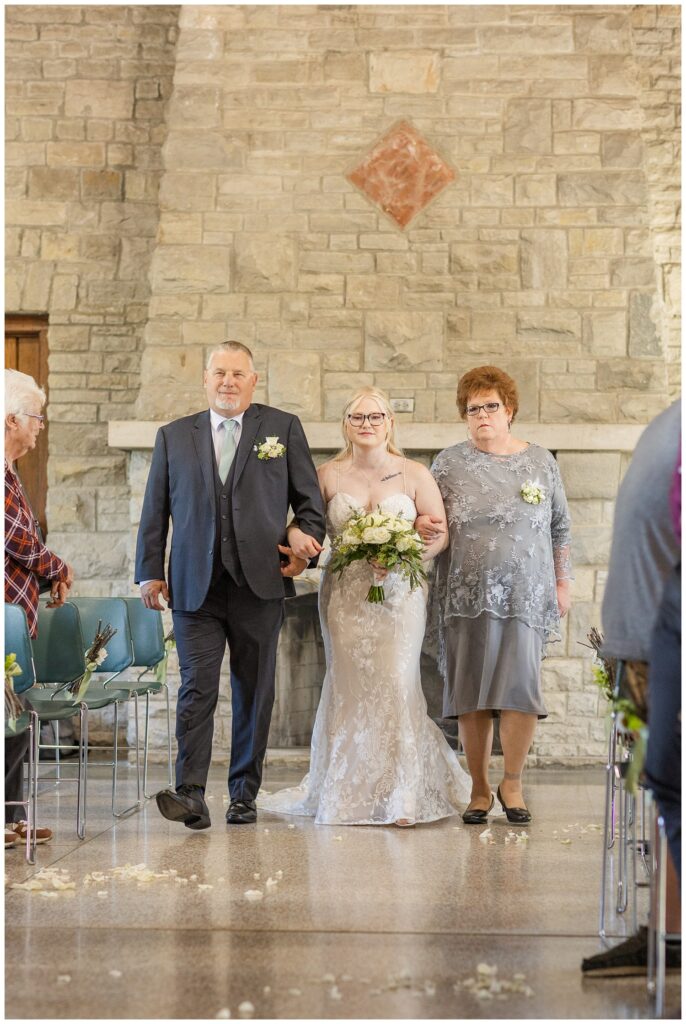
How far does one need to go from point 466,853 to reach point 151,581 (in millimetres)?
1656

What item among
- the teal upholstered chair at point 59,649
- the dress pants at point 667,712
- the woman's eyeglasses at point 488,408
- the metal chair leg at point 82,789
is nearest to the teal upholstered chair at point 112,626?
the teal upholstered chair at point 59,649

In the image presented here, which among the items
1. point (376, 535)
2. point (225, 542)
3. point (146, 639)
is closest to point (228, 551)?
point (225, 542)

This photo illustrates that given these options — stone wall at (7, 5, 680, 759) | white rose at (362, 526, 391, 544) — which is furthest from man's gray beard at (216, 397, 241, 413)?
stone wall at (7, 5, 680, 759)

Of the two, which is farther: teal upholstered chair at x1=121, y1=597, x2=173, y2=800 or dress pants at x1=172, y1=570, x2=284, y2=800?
teal upholstered chair at x1=121, y1=597, x2=173, y2=800

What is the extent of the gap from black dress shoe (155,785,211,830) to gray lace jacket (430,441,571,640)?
1.29 meters

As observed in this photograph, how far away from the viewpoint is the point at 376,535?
16.0 ft

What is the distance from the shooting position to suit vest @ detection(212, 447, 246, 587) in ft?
15.7

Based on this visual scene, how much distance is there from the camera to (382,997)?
8.79 ft

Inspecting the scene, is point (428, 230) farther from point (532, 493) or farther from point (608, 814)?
point (608, 814)

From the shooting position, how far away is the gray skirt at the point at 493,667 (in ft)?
16.4

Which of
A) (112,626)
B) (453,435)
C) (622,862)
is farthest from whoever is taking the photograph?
(453,435)

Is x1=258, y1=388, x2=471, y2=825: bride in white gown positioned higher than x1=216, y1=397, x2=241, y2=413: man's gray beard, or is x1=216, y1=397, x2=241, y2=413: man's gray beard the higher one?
x1=216, y1=397, x2=241, y2=413: man's gray beard

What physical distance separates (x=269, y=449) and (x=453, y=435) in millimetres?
2368

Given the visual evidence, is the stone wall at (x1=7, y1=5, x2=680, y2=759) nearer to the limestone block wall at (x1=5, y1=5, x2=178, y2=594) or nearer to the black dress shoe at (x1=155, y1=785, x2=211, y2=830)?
the limestone block wall at (x1=5, y1=5, x2=178, y2=594)
